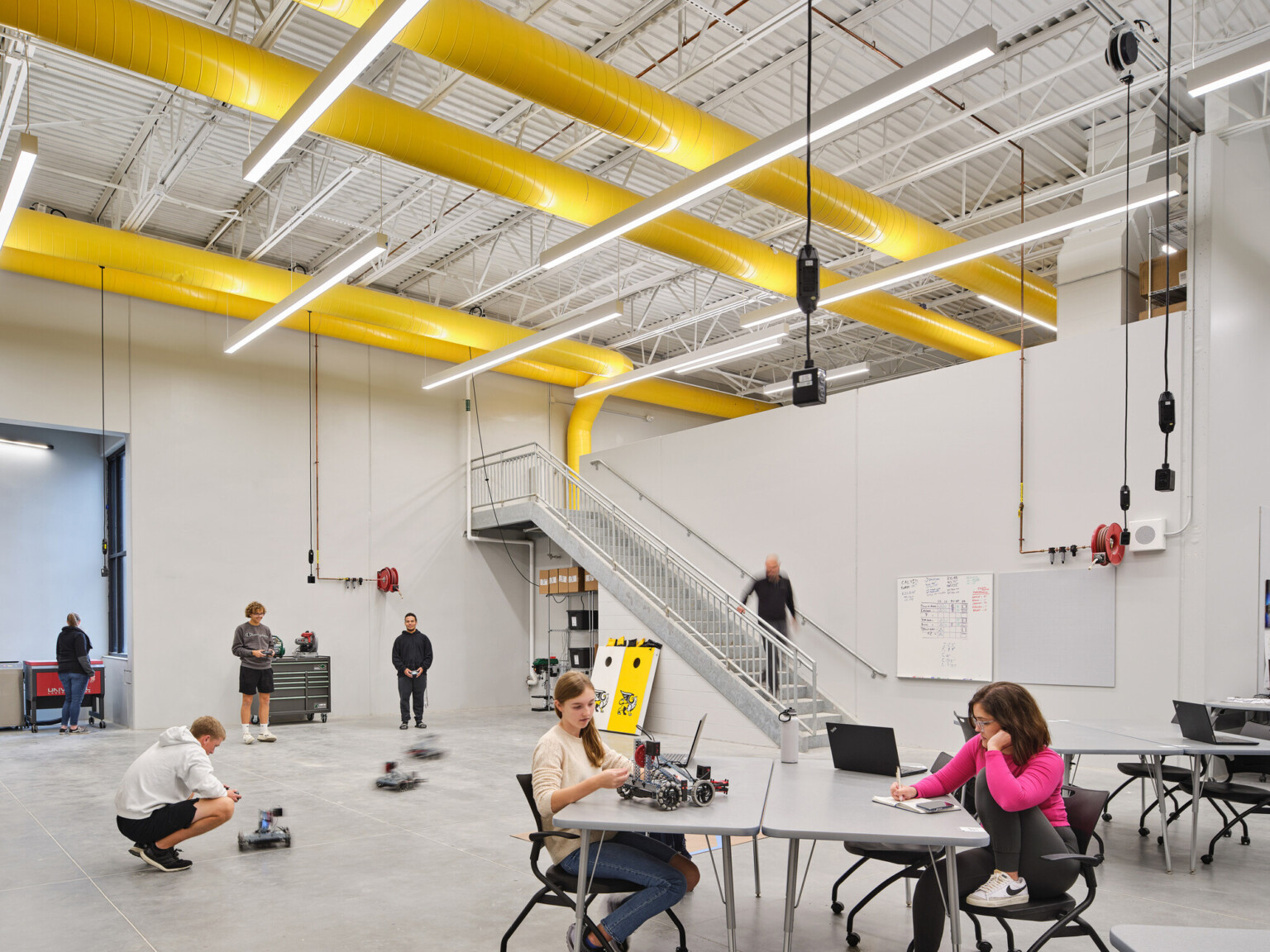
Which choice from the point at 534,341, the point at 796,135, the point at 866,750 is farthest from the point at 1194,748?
the point at 534,341

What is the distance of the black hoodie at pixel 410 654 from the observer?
1093cm

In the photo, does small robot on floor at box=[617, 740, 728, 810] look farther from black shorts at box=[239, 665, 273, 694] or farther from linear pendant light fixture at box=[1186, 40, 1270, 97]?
black shorts at box=[239, 665, 273, 694]

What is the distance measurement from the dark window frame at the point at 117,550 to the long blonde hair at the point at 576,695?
32.8 feet

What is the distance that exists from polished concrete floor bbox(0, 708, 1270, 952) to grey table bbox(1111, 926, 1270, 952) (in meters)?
1.87

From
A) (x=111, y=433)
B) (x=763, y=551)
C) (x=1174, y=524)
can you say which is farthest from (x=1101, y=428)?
(x=111, y=433)

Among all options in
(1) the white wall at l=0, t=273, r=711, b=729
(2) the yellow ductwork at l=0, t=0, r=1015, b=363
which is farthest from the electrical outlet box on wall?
(1) the white wall at l=0, t=273, r=711, b=729

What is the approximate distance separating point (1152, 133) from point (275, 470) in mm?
10818

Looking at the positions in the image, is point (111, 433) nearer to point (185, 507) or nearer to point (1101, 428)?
point (185, 507)

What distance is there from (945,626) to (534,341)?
561 centimetres

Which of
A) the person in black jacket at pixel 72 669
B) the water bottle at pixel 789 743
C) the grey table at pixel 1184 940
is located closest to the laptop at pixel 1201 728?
the water bottle at pixel 789 743

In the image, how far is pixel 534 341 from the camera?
10828mm

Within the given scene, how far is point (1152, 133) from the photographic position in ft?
28.3

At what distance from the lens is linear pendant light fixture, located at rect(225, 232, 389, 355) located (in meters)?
7.66

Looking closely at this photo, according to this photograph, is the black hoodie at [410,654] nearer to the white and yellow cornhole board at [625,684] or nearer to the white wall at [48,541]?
the white and yellow cornhole board at [625,684]
